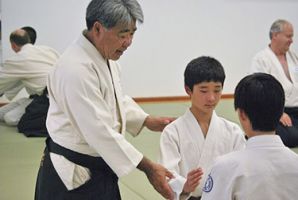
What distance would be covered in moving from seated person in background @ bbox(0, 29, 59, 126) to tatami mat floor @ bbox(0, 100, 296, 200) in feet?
1.75

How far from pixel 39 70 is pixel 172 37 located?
256 centimetres

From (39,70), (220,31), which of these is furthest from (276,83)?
(220,31)

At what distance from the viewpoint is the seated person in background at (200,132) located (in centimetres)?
253

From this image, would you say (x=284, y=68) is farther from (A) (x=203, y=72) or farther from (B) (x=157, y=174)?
(B) (x=157, y=174)

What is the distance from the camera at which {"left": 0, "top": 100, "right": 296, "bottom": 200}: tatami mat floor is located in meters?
3.86

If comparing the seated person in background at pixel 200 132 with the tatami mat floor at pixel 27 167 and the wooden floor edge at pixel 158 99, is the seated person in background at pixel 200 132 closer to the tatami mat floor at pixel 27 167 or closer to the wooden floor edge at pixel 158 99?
the tatami mat floor at pixel 27 167

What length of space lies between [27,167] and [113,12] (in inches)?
114

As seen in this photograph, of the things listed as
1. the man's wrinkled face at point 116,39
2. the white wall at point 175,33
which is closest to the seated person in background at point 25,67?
the white wall at point 175,33

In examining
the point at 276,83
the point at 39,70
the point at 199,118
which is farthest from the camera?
the point at 39,70

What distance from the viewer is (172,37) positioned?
761cm

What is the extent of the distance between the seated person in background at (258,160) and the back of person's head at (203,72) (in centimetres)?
83

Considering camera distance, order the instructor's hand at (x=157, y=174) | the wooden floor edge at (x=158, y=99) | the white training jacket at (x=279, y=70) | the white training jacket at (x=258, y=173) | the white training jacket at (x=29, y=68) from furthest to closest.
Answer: the wooden floor edge at (x=158, y=99), the white training jacket at (x=29, y=68), the white training jacket at (x=279, y=70), the instructor's hand at (x=157, y=174), the white training jacket at (x=258, y=173)

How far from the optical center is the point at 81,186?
7.34ft

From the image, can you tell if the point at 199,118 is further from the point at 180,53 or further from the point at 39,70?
the point at 180,53
